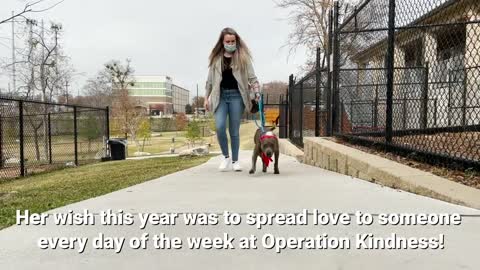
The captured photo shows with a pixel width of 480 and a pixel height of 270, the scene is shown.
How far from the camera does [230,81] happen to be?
5430 mm

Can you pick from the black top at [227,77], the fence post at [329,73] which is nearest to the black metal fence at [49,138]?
the black top at [227,77]

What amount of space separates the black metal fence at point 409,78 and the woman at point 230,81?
1694 millimetres

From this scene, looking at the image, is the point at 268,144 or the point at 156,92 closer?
the point at 268,144

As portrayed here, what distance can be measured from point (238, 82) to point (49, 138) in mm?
8485

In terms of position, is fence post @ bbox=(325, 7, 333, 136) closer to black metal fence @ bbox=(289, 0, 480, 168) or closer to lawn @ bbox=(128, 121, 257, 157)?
black metal fence @ bbox=(289, 0, 480, 168)

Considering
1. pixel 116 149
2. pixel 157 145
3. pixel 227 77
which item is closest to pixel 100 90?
pixel 157 145

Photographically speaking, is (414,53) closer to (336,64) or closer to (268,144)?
(336,64)

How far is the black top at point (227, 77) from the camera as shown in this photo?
17.7 ft

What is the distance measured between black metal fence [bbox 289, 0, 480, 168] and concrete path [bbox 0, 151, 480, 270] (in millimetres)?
1246

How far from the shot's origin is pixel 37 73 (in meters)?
28.0

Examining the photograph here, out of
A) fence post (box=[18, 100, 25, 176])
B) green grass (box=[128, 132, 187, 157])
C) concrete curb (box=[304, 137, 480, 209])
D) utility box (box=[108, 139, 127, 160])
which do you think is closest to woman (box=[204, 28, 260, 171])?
concrete curb (box=[304, 137, 480, 209])

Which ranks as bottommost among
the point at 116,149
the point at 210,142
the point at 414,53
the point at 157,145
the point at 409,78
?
the point at 157,145

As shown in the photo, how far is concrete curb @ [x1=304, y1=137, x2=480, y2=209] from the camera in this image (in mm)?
3102

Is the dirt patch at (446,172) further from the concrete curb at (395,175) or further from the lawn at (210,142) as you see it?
the lawn at (210,142)
